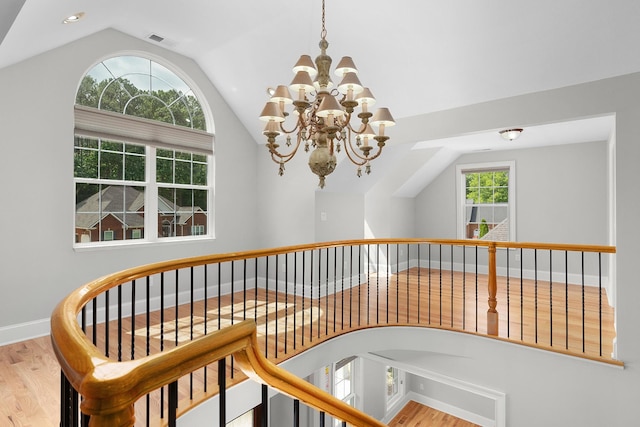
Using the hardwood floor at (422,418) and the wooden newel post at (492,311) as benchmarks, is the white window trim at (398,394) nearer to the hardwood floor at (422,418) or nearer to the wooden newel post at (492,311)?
the hardwood floor at (422,418)

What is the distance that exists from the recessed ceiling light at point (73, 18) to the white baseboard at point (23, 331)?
290cm

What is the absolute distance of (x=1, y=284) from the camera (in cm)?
333

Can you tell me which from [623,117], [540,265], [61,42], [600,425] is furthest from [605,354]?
[61,42]

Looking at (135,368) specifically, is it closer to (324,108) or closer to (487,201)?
(324,108)

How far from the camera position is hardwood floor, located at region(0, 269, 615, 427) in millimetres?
2467

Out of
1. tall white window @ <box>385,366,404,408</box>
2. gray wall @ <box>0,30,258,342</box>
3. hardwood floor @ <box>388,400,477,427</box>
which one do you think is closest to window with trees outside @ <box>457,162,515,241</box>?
tall white window @ <box>385,366,404,408</box>

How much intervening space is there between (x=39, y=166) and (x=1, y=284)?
1.19 metres

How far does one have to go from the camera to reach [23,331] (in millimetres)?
3475

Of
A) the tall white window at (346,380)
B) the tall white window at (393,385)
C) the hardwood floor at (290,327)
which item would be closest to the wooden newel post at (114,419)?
the hardwood floor at (290,327)

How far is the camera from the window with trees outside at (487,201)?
6660 millimetres

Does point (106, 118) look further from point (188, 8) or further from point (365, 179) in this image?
point (365, 179)

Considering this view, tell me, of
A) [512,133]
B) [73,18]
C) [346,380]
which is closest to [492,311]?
[512,133]

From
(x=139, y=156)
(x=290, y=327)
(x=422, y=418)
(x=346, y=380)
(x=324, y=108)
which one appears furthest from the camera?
(x=422, y=418)

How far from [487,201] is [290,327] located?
5.06m
